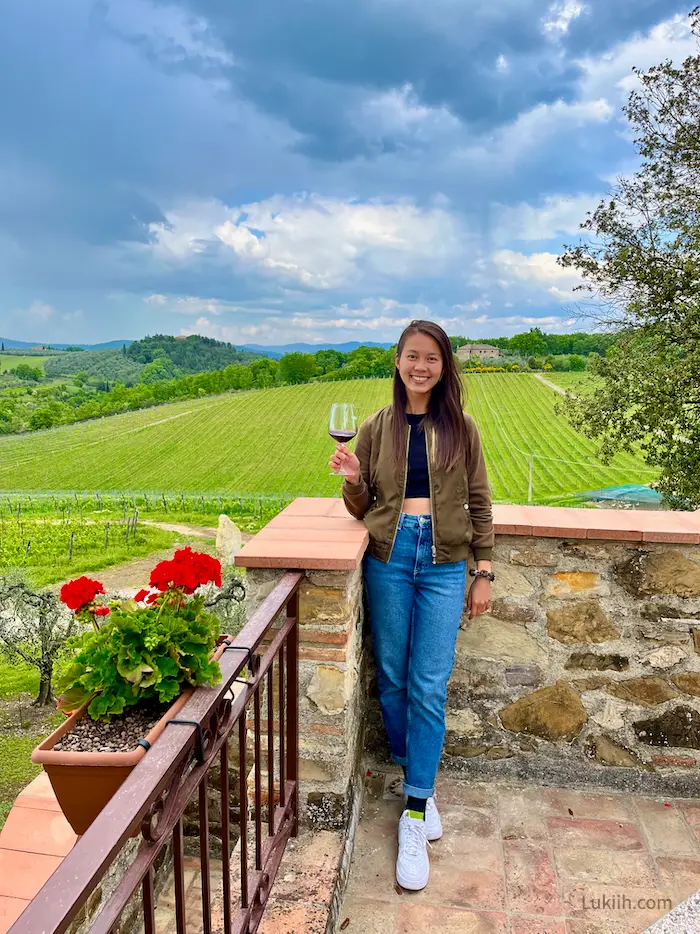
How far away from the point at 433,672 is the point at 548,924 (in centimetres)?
71

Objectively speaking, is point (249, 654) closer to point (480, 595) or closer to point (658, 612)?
point (480, 595)

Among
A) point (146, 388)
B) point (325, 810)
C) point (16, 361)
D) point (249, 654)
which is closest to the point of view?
point (249, 654)

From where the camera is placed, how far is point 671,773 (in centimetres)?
229

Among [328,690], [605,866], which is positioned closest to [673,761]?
[605,866]

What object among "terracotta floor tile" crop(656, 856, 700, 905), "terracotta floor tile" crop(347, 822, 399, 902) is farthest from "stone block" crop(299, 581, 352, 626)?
"terracotta floor tile" crop(656, 856, 700, 905)

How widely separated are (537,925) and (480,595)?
0.91 meters

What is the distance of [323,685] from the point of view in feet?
6.18

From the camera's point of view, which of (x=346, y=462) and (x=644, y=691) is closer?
(x=346, y=462)

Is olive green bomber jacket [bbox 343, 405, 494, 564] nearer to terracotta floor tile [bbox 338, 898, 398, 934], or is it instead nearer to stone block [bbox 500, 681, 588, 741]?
stone block [bbox 500, 681, 588, 741]

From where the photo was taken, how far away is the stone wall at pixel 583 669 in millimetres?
2266

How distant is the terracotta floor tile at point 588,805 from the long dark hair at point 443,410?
1.30m

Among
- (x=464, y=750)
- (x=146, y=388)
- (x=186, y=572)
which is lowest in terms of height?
(x=146, y=388)

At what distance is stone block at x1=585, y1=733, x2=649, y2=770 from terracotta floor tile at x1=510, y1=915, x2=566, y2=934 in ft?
2.20

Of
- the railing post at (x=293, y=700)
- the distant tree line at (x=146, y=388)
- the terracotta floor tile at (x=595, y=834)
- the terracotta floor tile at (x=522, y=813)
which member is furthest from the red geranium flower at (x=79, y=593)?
the distant tree line at (x=146, y=388)
